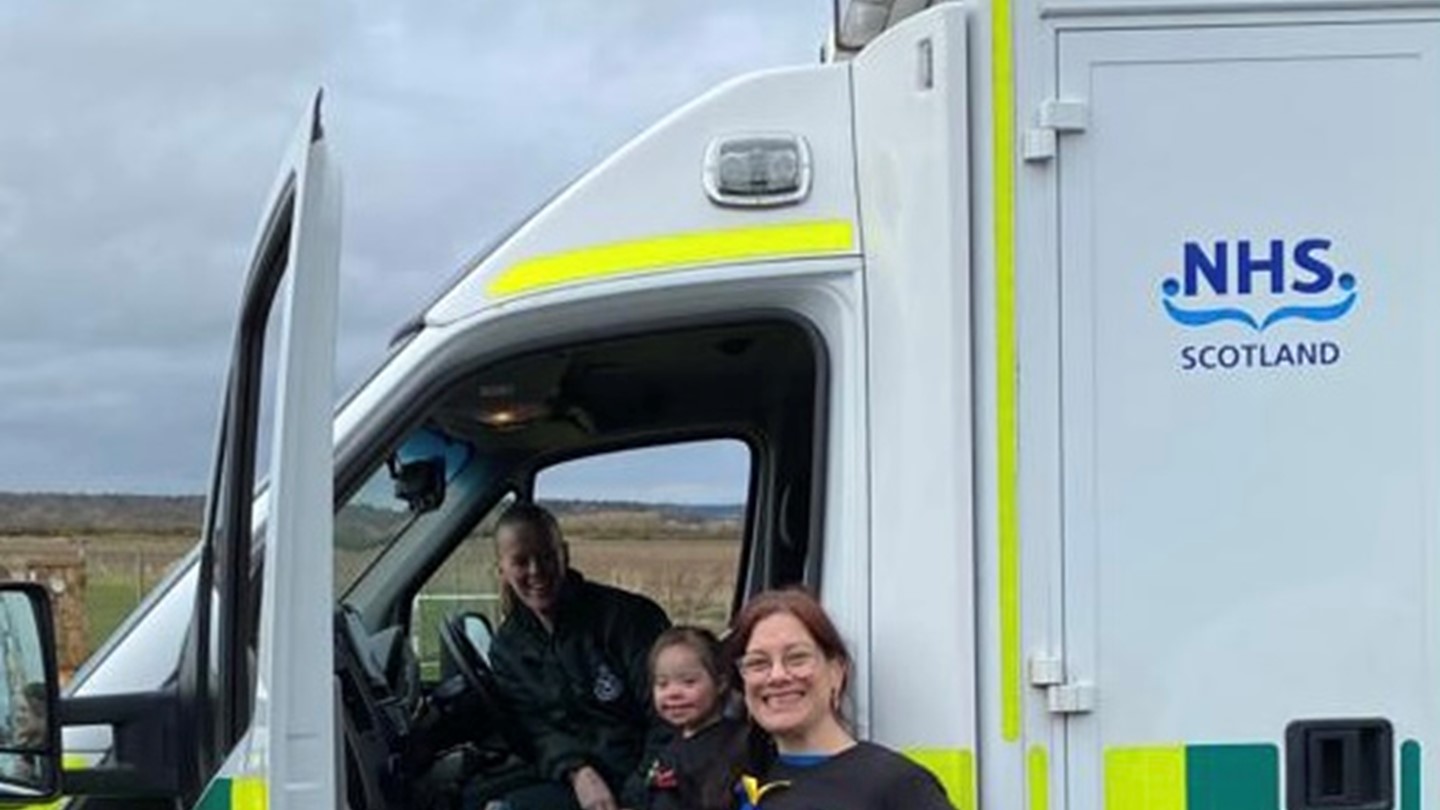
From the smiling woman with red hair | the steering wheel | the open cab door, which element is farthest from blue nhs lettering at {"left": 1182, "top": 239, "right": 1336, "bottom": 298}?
the steering wheel

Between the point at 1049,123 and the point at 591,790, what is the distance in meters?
1.90

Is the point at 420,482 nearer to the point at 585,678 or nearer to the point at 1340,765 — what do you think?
the point at 585,678

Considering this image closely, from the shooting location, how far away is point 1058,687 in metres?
3.05

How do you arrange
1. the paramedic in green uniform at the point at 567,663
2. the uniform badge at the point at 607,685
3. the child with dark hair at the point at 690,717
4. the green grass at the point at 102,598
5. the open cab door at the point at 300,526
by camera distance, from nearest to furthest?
the open cab door at the point at 300,526
the child with dark hair at the point at 690,717
the paramedic in green uniform at the point at 567,663
the uniform badge at the point at 607,685
the green grass at the point at 102,598

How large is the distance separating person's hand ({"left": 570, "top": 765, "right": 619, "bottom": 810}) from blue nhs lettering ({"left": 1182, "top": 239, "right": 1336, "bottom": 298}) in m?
1.81

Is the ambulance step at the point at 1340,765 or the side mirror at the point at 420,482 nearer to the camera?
the ambulance step at the point at 1340,765

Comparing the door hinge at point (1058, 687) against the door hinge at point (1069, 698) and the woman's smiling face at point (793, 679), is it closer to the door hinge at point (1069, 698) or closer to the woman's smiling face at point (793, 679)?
the door hinge at point (1069, 698)

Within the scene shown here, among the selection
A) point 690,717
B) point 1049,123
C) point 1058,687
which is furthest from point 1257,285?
point 690,717

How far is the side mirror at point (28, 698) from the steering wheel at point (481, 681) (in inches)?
65.5

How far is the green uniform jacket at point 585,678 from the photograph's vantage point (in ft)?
14.6

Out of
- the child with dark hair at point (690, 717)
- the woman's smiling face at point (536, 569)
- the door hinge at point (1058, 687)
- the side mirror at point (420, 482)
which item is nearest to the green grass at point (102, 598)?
the side mirror at point (420, 482)

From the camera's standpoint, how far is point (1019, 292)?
3.11 m

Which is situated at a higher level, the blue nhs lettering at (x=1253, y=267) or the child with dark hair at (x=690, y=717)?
the blue nhs lettering at (x=1253, y=267)

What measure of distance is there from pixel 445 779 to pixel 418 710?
8.8 inches
